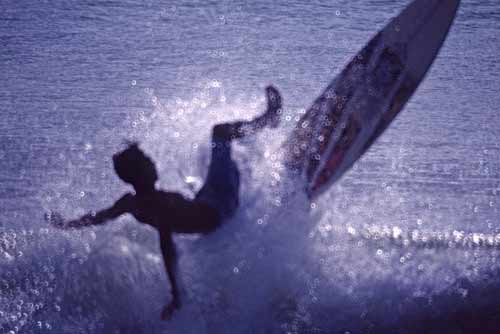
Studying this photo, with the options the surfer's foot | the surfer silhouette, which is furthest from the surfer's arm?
the surfer's foot

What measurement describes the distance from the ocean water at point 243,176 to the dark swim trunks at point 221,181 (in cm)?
20

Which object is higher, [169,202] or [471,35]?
[471,35]

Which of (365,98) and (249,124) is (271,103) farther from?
(365,98)

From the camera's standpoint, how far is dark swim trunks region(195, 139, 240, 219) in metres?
3.96

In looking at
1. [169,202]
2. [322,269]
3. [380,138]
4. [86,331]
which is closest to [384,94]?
[380,138]

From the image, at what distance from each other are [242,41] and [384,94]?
2.43 meters

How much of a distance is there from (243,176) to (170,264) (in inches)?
51.0

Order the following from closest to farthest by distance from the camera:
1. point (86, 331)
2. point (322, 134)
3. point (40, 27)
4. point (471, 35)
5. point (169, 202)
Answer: point (169, 202) < point (86, 331) < point (322, 134) < point (471, 35) < point (40, 27)

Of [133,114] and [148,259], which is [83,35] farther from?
[148,259]

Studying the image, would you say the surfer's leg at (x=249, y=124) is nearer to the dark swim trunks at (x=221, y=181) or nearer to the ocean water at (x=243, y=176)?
the dark swim trunks at (x=221, y=181)

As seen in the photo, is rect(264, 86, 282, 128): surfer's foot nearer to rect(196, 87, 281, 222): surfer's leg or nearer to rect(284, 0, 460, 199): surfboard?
rect(196, 87, 281, 222): surfer's leg

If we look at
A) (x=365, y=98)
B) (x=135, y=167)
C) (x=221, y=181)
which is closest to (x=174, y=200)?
(x=135, y=167)

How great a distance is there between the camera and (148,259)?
414cm

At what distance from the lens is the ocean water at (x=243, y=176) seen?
3.86 meters
